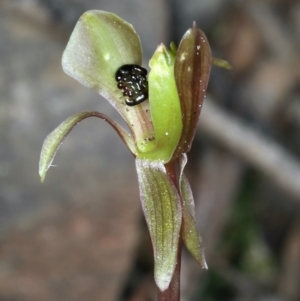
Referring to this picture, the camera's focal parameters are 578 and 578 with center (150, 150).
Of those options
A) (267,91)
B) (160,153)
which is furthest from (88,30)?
(267,91)

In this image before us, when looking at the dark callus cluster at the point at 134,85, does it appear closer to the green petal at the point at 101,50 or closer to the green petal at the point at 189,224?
the green petal at the point at 101,50

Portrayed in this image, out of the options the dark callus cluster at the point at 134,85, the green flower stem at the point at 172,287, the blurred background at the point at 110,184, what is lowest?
the blurred background at the point at 110,184

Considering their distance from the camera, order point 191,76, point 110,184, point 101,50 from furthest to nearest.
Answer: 1. point 110,184
2. point 101,50
3. point 191,76

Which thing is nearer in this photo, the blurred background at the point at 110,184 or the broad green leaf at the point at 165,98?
the broad green leaf at the point at 165,98

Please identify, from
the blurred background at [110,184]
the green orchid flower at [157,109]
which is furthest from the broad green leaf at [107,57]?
the blurred background at [110,184]

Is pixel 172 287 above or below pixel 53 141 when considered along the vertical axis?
below

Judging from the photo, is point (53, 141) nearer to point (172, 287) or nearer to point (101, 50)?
point (101, 50)

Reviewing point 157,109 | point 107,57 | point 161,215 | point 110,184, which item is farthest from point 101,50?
point 110,184
